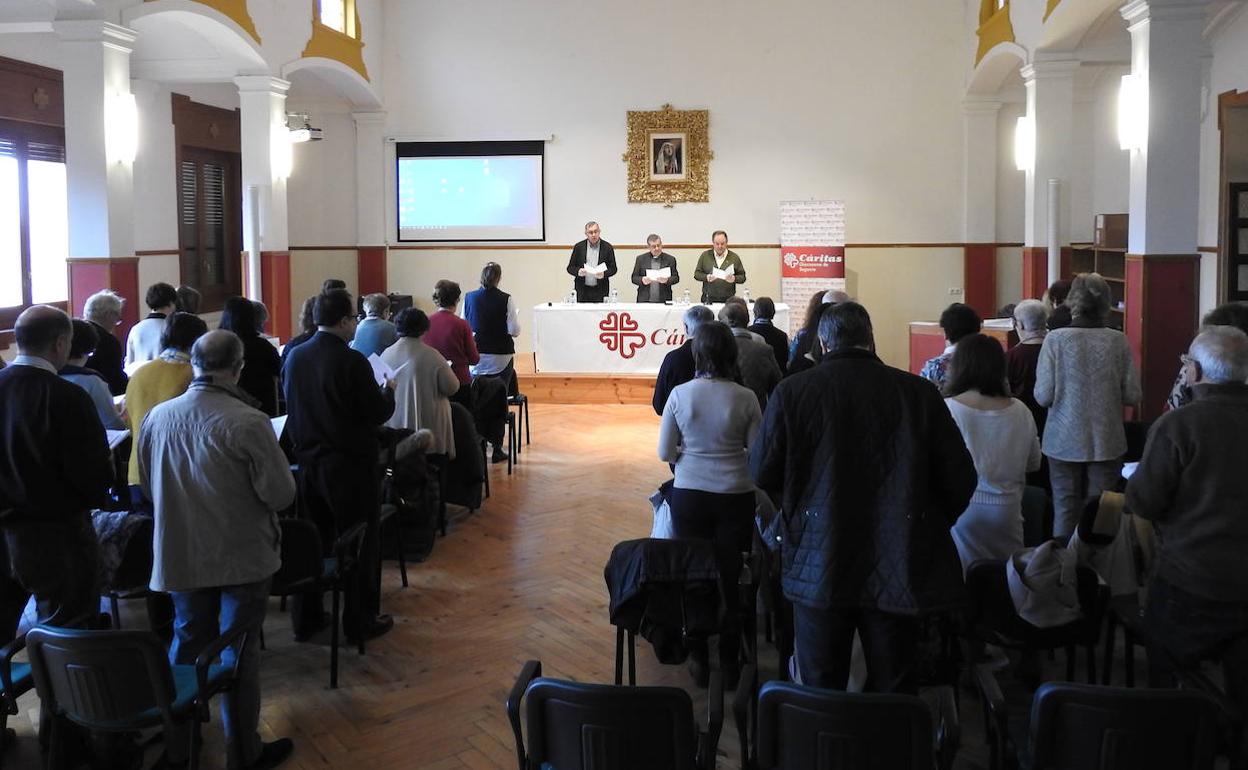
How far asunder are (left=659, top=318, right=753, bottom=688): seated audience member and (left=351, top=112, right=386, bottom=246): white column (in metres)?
10.2

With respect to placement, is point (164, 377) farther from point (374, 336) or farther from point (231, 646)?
point (374, 336)

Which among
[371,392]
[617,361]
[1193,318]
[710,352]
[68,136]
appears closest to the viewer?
[710,352]

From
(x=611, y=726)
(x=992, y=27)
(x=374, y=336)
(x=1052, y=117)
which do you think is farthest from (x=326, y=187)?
(x=611, y=726)

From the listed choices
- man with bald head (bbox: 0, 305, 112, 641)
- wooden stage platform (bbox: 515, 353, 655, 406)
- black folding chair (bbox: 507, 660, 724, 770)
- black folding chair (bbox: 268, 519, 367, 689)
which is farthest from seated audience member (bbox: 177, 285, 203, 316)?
wooden stage platform (bbox: 515, 353, 655, 406)

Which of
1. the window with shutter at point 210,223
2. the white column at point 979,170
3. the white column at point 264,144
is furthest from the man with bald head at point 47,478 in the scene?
the white column at point 979,170

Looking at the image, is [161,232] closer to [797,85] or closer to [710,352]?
[797,85]

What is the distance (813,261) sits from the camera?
1306cm

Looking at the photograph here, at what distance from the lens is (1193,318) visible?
7.36m

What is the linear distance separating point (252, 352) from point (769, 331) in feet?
9.74

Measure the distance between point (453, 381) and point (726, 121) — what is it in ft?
25.9

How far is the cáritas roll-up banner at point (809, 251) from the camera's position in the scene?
12977mm

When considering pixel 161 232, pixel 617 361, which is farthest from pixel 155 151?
pixel 617 361

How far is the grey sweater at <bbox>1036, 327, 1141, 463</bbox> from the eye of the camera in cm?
502

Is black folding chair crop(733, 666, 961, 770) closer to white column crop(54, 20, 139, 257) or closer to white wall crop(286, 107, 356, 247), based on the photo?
white column crop(54, 20, 139, 257)
